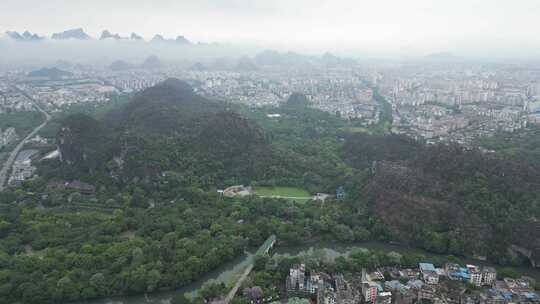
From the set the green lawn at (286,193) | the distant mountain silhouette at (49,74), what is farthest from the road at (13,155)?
the distant mountain silhouette at (49,74)

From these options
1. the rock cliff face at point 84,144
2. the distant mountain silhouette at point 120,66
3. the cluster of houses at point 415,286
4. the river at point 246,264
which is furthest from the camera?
the distant mountain silhouette at point 120,66

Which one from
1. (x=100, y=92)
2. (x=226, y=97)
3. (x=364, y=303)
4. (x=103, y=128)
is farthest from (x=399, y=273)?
(x=100, y=92)

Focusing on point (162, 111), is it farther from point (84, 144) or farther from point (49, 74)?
point (49, 74)

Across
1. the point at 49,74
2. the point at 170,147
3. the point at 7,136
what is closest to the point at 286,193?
the point at 170,147

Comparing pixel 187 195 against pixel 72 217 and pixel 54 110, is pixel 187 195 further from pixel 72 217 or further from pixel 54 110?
pixel 54 110

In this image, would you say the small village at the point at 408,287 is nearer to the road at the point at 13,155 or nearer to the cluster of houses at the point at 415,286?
the cluster of houses at the point at 415,286

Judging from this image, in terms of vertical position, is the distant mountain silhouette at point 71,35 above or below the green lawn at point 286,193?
above
